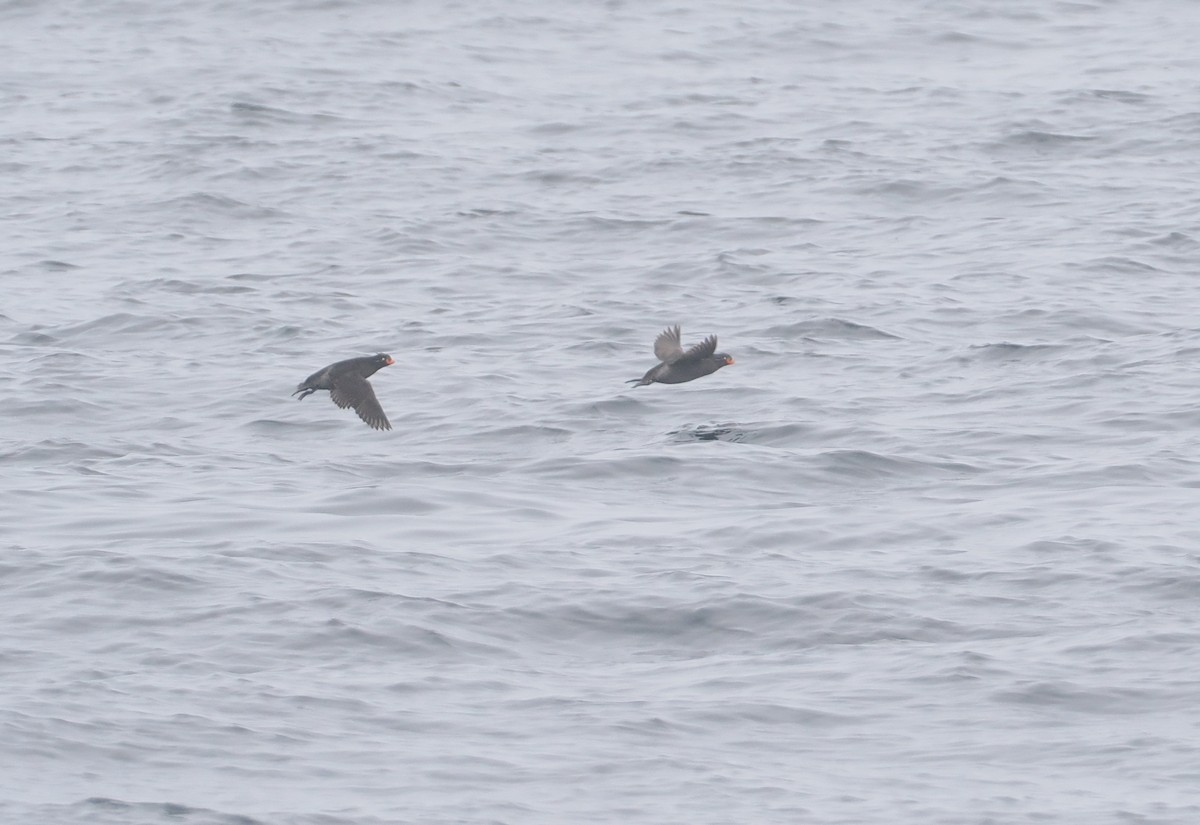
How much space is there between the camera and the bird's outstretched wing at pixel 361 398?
54.7 ft

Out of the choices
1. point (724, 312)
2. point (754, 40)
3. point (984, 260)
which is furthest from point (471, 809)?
point (754, 40)

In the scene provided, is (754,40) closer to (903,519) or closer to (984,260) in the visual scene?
(984,260)

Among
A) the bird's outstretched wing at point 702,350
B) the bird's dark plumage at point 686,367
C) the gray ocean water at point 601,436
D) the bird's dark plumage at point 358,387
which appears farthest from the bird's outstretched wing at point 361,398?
the bird's outstretched wing at point 702,350

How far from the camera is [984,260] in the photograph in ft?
78.3

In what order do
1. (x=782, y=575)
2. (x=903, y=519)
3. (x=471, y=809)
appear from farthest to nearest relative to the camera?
(x=903, y=519), (x=782, y=575), (x=471, y=809)

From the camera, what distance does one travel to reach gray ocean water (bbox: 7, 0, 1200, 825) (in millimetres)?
11211

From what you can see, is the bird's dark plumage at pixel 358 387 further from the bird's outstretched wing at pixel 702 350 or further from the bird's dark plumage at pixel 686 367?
the bird's outstretched wing at pixel 702 350

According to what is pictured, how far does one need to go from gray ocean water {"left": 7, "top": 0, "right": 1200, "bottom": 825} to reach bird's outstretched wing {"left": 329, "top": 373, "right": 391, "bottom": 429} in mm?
447

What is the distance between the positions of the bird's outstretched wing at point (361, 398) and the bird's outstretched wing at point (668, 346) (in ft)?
8.27

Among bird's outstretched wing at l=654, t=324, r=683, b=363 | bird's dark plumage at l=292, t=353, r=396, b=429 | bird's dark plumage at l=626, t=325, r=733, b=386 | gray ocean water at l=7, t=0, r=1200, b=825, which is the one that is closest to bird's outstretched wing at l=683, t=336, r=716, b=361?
bird's dark plumage at l=626, t=325, r=733, b=386

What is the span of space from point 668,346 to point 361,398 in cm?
284

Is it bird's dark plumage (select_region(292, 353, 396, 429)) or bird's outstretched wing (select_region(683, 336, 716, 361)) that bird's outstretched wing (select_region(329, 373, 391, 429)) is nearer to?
bird's dark plumage (select_region(292, 353, 396, 429))

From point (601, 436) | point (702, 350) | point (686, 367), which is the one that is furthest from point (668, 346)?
point (601, 436)

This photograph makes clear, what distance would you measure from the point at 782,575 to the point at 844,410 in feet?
15.5
